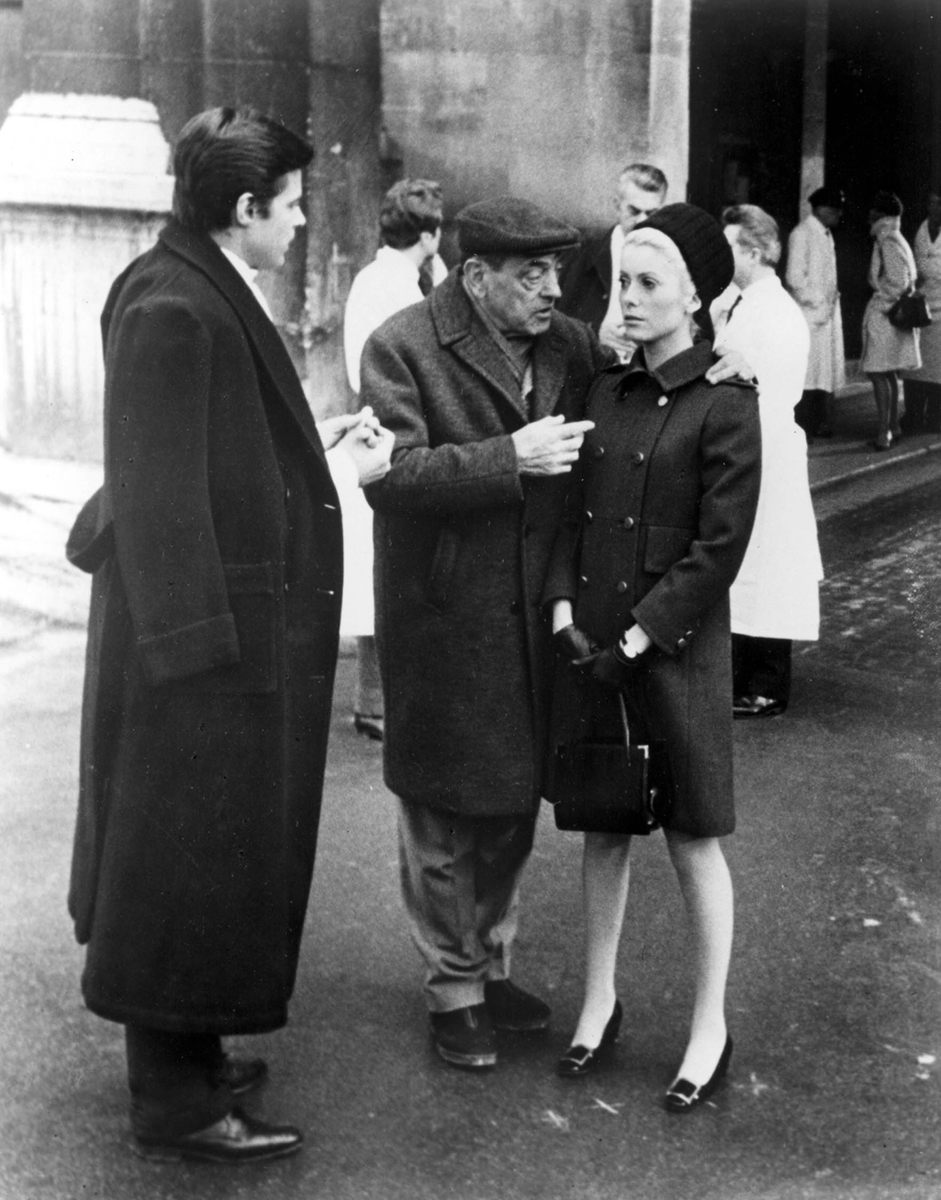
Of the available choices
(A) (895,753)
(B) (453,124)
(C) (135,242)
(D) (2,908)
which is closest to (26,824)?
(D) (2,908)

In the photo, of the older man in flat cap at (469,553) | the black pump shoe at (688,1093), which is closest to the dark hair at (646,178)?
the older man in flat cap at (469,553)

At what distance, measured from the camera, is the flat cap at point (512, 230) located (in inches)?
153

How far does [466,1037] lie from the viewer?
4082mm

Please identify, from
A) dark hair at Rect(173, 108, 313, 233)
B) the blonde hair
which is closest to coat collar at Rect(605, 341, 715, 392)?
the blonde hair

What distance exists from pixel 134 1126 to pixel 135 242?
21.7ft

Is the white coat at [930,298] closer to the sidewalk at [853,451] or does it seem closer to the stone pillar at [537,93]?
the sidewalk at [853,451]

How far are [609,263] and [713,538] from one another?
4568 mm

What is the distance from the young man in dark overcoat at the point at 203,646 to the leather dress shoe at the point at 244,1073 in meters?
0.23

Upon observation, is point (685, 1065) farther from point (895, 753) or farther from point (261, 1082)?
point (895, 753)

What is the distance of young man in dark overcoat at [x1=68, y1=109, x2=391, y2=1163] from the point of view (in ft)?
11.1

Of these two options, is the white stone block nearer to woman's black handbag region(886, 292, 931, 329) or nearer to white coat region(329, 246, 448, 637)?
white coat region(329, 246, 448, 637)

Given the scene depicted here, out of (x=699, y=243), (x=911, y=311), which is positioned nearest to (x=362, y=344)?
(x=699, y=243)

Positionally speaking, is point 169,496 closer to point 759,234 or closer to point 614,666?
point 614,666

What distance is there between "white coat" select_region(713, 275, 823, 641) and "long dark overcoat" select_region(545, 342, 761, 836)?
2.76 metres
